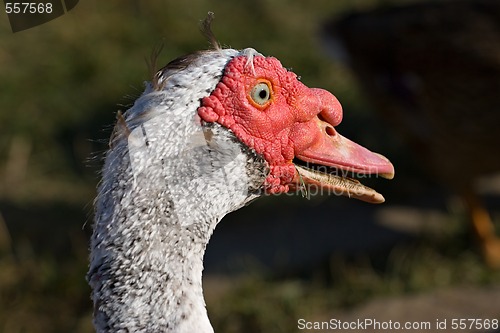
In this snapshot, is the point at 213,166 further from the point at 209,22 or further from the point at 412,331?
the point at 412,331

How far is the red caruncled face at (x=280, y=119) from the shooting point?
2.33 m

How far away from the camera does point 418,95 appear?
5270 millimetres

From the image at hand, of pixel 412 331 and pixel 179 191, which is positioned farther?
pixel 412 331

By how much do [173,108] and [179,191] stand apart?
22 cm

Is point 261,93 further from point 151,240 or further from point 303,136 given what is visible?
point 151,240

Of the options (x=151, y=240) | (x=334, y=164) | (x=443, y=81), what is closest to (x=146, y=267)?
(x=151, y=240)

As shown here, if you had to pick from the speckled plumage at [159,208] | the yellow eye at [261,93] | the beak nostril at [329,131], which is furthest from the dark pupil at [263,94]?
the beak nostril at [329,131]

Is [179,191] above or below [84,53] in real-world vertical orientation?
below

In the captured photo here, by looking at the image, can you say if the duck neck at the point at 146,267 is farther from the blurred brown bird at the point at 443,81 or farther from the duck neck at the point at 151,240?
the blurred brown bird at the point at 443,81

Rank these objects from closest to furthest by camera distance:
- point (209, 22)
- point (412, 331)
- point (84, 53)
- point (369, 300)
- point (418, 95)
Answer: point (209, 22), point (412, 331), point (369, 300), point (418, 95), point (84, 53)

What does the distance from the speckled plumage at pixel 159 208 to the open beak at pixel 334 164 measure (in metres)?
0.33

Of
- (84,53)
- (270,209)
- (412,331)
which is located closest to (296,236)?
(270,209)

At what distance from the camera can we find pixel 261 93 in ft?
7.86

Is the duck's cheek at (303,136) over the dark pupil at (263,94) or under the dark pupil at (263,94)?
under
